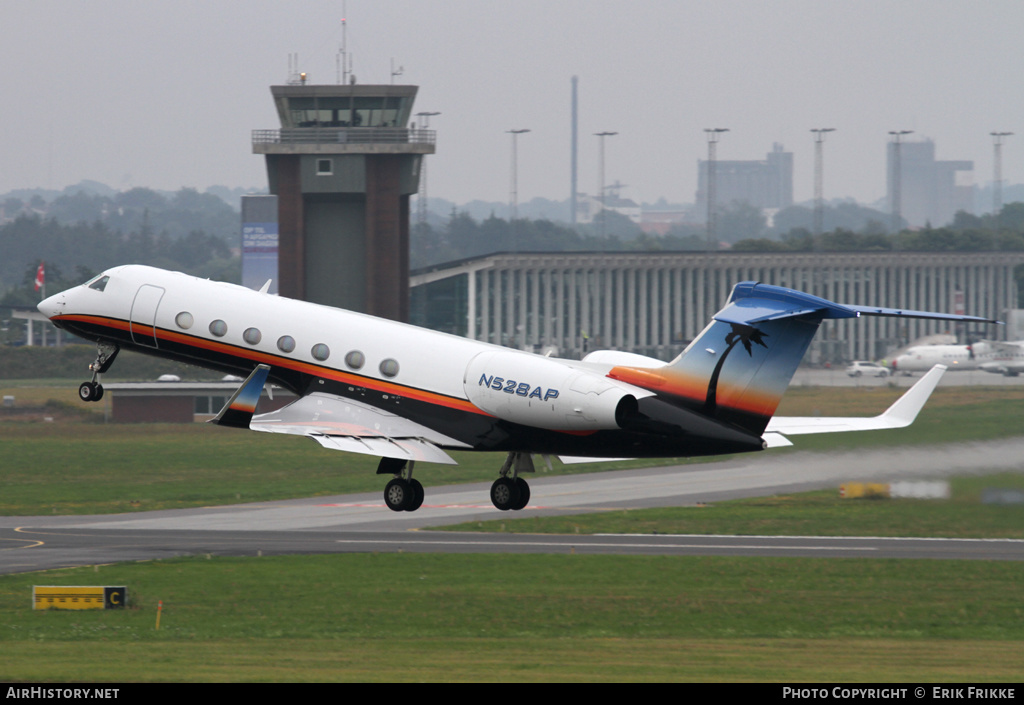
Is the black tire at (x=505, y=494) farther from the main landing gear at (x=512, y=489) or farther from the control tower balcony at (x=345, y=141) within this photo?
the control tower balcony at (x=345, y=141)

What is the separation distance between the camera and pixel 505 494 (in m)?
32.6

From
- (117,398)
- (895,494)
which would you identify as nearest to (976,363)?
(895,494)

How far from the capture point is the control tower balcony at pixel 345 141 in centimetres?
9044

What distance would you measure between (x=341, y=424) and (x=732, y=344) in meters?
9.68

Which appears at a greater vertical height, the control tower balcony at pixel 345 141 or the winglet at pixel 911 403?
the control tower balcony at pixel 345 141

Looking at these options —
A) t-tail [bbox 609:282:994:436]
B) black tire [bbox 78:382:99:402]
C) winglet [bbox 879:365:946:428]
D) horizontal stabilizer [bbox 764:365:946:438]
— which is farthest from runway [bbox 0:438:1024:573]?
t-tail [bbox 609:282:994:436]

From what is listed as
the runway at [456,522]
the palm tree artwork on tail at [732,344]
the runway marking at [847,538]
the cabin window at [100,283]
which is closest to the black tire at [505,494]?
the palm tree artwork on tail at [732,344]

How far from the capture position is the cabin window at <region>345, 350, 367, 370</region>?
3297 centimetres

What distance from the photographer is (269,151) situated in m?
91.1

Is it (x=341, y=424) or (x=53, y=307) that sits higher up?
(x=53, y=307)

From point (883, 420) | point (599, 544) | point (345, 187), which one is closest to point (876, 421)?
point (883, 420)

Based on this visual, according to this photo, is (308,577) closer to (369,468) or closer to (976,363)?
(369,468)

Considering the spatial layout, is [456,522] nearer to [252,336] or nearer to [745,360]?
[252,336]

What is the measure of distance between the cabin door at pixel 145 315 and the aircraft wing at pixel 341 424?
4.01 m
